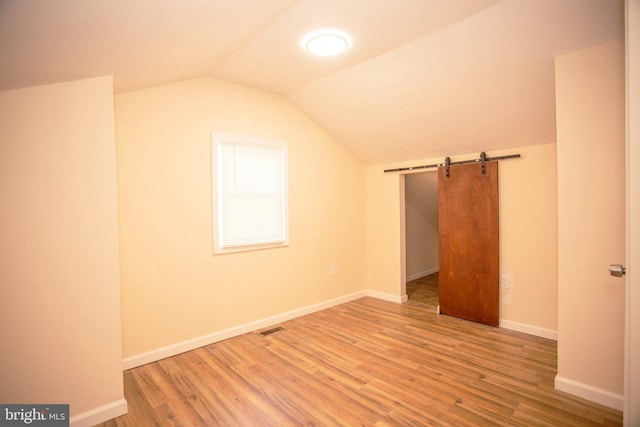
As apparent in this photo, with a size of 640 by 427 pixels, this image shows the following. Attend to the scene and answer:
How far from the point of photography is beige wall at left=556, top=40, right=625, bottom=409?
79.9 inches

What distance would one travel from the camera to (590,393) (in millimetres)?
2141

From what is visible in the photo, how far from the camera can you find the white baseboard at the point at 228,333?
2.73 meters

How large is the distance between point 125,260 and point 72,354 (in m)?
0.88

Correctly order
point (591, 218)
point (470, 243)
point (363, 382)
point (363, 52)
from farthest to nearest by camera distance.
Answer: point (470, 243)
point (363, 52)
point (363, 382)
point (591, 218)

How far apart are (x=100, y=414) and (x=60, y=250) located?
110 centimetres

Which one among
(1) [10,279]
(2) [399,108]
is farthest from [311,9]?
(1) [10,279]

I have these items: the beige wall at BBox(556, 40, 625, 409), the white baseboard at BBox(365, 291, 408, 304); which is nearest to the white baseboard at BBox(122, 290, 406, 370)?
the white baseboard at BBox(365, 291, 408, 304)

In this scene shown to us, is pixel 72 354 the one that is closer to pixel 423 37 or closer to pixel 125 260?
pixel 125 260

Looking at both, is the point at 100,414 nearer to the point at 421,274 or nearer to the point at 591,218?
the point at 591,218

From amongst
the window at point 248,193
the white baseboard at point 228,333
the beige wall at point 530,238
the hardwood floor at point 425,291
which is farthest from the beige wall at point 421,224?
the window at point 248,193

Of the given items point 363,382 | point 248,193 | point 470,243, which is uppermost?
point 248,193

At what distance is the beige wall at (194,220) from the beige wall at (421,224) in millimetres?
2058

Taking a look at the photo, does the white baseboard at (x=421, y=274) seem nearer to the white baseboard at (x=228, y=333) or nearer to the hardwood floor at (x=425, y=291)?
the hardwood floor at (x=425, y=291)

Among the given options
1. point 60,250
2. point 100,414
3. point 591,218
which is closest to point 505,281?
point 591,218
